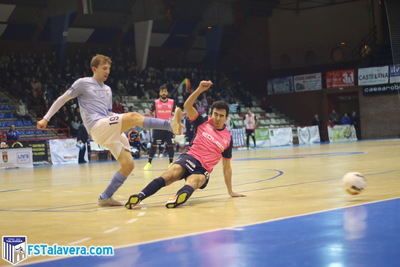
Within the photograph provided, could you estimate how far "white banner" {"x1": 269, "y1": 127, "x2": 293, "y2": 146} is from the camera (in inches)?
1282

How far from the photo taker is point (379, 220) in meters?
5.24

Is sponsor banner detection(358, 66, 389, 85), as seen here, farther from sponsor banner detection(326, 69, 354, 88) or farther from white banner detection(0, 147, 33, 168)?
white banner detection(0, 147, 33, 168)

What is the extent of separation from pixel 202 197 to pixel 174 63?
34.1m

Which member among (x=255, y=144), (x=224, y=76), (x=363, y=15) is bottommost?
(x=255, y=144)

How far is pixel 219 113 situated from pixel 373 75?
30.8 metres

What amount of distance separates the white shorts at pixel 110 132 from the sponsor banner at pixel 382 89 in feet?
101

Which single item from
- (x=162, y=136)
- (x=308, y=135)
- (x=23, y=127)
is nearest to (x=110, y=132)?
(x=162, y=136)

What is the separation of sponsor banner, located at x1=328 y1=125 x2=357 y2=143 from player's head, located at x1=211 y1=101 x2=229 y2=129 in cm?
2869

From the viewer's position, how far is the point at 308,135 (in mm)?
35125

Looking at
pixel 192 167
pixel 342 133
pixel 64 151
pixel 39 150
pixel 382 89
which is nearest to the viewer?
pixel 192 167

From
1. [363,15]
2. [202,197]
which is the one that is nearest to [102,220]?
[202,197]

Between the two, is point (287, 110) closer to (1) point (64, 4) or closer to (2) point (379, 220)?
(1) point (64, 4)

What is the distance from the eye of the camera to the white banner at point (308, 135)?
3472 cm

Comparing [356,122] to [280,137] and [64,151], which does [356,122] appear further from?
[64,151]
